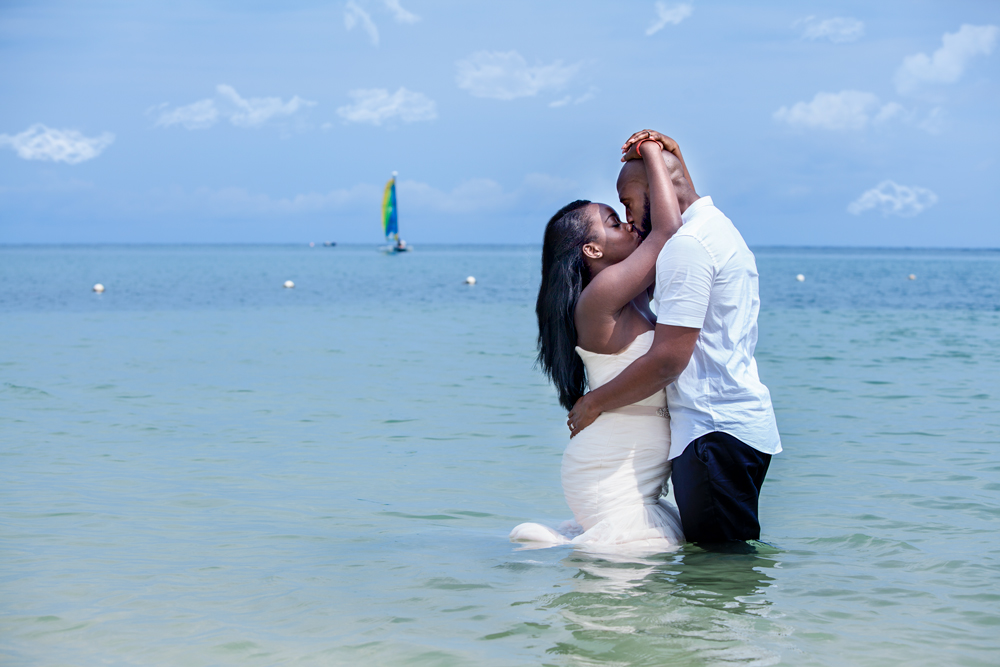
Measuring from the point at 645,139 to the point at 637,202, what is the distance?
0.30 metres

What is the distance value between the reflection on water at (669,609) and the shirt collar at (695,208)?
1.67 metres

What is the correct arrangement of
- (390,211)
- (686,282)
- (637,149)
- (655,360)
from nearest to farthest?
(686,282) → (655,360) → (637,149) → (390,211)

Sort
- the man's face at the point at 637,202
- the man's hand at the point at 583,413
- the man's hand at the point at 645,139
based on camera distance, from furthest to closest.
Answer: the man's hand at the point at 583,413 → the man's face at the point at 637,202 → the man's hand at the point at 645,139

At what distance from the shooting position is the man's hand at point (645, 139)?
4070 mm

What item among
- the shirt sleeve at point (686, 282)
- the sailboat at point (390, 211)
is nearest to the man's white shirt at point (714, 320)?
the shirt sleeve at point (686, 282)

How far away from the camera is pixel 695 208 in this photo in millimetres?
4016

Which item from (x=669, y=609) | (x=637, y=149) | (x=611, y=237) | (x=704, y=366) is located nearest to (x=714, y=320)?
(x=704, y=366)

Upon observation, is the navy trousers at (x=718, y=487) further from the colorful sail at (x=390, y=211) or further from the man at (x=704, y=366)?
the colorful sail at (x=390, y=211)

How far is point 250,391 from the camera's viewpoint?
12.0m

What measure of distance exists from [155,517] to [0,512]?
1129 mm

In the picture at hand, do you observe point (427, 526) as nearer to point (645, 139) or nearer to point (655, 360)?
point (655, 360)

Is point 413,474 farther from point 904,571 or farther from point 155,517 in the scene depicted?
point 904,571

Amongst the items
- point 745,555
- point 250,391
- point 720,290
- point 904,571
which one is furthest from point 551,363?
point 250,391

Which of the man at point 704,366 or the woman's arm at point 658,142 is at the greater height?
the woman's arm at point 658,142
